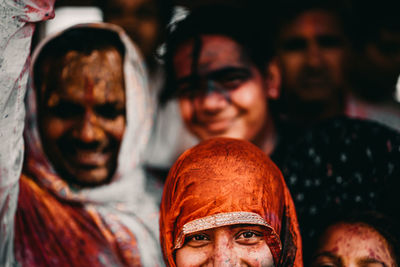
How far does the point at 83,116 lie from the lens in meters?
2.07

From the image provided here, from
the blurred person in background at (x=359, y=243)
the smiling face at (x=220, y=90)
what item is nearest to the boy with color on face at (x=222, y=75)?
the smiling face at (x=220, y=90)

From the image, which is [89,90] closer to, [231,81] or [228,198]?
[231,81]

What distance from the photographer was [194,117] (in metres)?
2.26

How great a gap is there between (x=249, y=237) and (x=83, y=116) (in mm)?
1028

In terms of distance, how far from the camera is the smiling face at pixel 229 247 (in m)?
1.38

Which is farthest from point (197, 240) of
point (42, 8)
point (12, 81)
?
point (42, 8)

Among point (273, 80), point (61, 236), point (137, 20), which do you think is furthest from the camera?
point (137, 20)

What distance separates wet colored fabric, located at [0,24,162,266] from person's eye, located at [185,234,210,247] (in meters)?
0.68

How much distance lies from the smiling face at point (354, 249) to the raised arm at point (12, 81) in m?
1.13

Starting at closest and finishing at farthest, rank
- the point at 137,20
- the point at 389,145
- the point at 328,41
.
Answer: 1. the point at 389,145
2. the point at 328,41
3. the point at 137,20

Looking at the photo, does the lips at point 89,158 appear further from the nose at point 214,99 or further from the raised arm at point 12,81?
the nose at point 214,99

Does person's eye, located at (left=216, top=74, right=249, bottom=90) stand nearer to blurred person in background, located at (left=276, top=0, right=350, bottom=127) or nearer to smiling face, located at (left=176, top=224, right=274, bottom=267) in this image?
blurred person in background, located at (left=276, top=0, right=350, bottom=127)

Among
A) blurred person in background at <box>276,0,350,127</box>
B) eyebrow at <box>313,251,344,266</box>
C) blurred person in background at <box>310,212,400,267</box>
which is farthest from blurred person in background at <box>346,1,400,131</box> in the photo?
A: eyebrow at <box>313,251,344,266</box>

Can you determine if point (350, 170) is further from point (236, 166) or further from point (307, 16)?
point (307, 16)
